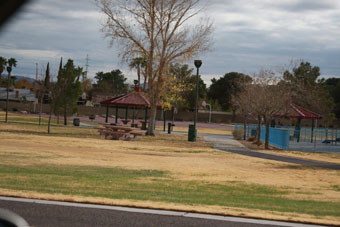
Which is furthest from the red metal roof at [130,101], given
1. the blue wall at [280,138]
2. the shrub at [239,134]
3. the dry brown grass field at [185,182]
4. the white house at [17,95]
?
the white house at [17,95]

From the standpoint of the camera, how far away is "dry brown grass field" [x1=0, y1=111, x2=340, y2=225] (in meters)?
8.52

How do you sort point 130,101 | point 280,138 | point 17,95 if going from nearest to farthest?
point 280,138 < point 130,101 < point 17,95

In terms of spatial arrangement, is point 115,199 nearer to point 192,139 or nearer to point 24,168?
point 24,168

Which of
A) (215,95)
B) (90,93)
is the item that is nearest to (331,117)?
(215,95)

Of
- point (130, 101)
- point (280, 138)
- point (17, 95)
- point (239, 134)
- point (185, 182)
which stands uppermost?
point (17, 95)

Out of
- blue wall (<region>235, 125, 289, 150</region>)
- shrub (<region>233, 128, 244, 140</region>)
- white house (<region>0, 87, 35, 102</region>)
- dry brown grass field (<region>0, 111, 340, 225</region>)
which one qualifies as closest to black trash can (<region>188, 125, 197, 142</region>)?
blue wall (<region>235, 125, 289, 150</region>)

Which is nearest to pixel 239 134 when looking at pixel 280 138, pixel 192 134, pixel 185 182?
pixel 280 138

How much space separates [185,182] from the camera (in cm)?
1282

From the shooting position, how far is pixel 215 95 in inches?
4203

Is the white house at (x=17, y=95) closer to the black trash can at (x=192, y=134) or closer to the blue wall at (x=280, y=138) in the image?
the black trash can at (x=192, y=134)

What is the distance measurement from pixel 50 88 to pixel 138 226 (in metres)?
39.8

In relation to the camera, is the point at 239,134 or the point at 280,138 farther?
the point at 239,134

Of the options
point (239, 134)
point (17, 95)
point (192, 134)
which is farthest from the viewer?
point (17, 95)

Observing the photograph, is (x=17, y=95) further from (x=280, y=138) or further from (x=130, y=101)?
(x=280, y=138)
